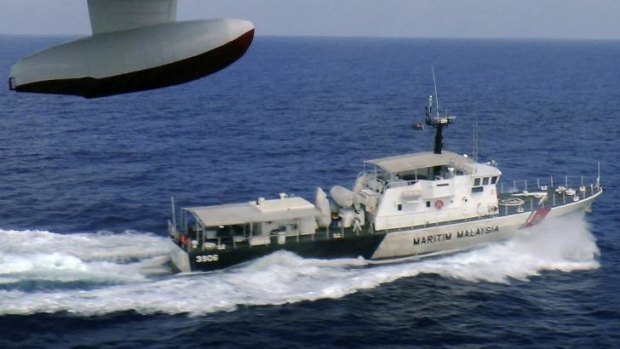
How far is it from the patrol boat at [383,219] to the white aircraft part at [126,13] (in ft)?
86.0

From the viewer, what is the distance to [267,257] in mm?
47156

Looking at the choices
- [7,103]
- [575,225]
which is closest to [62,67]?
[575,225]

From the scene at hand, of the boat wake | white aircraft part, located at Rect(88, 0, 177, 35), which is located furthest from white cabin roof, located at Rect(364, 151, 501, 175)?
white aircraft part, located at Rect(88, 0, 177, 35)

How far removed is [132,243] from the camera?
5125 centimetres

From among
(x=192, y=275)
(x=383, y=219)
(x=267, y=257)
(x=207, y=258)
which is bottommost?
(x=192, y=275)

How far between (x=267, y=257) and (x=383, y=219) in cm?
850

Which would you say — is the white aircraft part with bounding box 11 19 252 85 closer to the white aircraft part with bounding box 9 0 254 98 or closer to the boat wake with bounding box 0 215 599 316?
the white aircraft part with bounding box 9 0 254 98

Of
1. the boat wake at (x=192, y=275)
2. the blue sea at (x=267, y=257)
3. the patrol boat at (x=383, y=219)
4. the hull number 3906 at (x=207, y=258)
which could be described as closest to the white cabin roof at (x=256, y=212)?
the patrol boat at (x=383, y=219)

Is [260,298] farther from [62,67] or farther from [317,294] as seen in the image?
[62,67]

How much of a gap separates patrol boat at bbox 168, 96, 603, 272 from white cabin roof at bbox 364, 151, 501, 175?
7cm

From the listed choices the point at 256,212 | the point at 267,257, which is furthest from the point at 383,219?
the point at 256,212

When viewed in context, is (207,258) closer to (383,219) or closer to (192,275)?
(192,275)

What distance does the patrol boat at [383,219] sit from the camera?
155ft

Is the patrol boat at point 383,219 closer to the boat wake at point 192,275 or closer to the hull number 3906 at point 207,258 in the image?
the hull number 3906 at point 207,258
